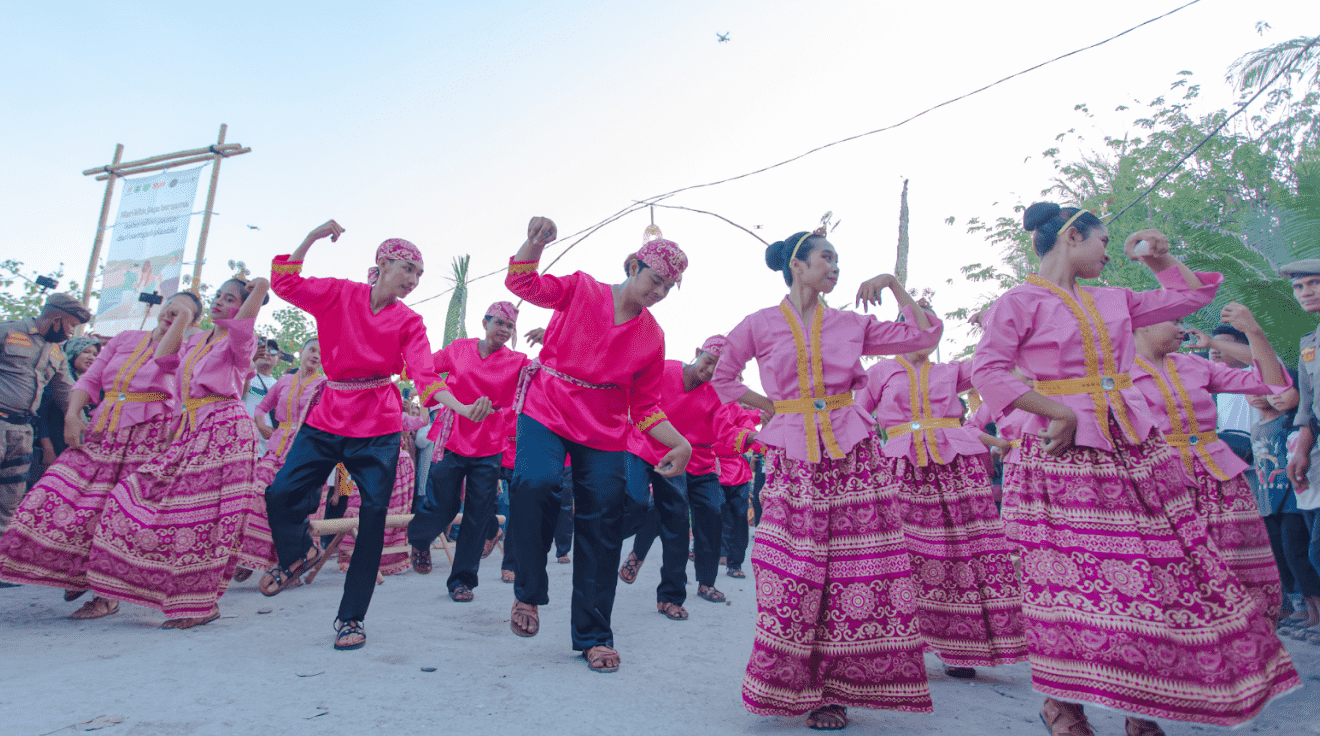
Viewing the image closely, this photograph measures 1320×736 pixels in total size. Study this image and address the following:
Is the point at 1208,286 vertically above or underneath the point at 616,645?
above

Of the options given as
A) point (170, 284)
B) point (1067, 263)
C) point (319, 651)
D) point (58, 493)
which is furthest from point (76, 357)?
point (170, 284)

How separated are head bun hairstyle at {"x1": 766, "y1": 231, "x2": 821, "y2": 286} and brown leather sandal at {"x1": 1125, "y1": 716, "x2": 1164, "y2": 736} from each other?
2117 millimetres

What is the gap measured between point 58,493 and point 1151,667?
551cm

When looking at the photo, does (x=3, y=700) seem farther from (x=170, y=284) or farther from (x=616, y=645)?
(x=170, y=284)

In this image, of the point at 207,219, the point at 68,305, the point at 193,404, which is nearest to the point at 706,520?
the point at 193,404

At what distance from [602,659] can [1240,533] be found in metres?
3.10

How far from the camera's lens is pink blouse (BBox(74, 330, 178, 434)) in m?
4.61

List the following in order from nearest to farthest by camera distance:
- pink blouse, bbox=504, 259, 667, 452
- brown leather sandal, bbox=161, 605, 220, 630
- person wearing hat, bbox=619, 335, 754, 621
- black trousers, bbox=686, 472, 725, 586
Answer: pink blouse, bbox=504, 259, 667, 452 → brown leather sandal, bbox=161, 605, 220, 630 → person wearing hat, bbox=619, 335, 754, 621 → black trousers, bbox=686, 472, 725, 586

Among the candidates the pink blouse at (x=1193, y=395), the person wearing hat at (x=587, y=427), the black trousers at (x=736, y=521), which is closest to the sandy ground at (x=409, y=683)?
the person wearing hat at (x=587, y=427)

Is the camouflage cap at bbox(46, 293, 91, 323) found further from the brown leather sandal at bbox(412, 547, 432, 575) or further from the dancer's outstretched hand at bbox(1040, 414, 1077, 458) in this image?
the dancer's outstretched hand at bbox(1040, 414, 1077, 458)

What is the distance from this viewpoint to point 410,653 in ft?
Result: 11.4

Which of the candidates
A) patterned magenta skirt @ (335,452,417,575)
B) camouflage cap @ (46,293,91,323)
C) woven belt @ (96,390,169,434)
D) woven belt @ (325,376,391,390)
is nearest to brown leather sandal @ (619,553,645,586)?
patterned magenta skirt @ (335,452,417,575)

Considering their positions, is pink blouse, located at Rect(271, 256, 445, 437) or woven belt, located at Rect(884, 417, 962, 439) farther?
woven belt, located at Rect(884, 417, 962, 439)

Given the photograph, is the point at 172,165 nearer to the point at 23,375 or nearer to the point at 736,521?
the point at 23,375
